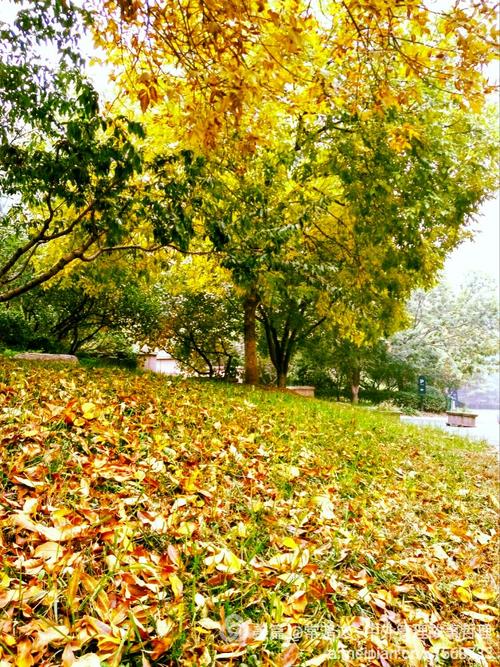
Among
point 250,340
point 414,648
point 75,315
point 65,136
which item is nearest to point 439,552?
point 414,648

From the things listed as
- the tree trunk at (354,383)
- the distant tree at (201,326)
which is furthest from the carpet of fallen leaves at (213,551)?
→ the tree trunk at (354,383)

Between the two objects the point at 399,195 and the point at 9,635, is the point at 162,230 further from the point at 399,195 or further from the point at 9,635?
the point at 9,635

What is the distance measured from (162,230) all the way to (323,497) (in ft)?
11.3

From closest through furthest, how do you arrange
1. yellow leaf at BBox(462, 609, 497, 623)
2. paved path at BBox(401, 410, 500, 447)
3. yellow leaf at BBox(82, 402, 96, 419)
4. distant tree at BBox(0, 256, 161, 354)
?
yellow leaf at BBox(462, 609, 497, 623) < yellow leaf at BBox(82, 402, 96, 419) < paved path at BBox(401, 410, 500, 447) < distant tree at BBox(0, 256, 161, 354)

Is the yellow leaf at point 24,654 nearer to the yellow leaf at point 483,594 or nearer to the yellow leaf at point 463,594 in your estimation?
the yellow leaf at point 463,594

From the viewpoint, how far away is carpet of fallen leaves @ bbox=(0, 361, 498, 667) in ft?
4.74

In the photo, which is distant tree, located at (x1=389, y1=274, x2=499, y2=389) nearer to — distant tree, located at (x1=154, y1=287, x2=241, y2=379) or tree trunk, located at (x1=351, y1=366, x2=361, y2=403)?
tree trunk, located at (x1=351, y1=366, x2=361, y2=403)

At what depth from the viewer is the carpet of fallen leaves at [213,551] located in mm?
1443

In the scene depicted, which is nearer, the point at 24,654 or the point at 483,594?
the point at 24,654

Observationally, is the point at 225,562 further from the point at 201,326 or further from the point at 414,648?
the point at 201,326

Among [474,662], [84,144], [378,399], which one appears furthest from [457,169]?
[378,399]

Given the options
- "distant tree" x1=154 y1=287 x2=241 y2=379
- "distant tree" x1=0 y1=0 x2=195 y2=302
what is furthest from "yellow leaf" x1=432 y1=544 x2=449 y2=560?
"distant tree" x1=154 y1=287 x2=241 y2=379

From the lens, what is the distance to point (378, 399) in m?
21.9

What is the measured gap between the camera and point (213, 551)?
6.25 ft
